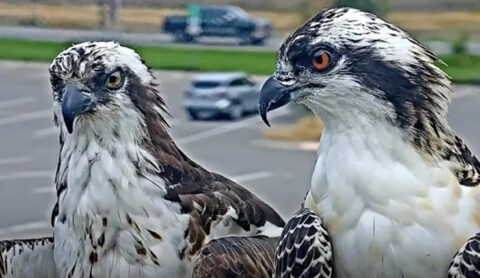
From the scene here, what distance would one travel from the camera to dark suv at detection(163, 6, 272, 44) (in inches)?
485

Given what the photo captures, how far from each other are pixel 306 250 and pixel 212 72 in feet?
34.8

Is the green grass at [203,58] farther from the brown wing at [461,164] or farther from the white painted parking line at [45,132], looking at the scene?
the brown wing at [461,164]

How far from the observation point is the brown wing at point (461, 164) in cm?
311

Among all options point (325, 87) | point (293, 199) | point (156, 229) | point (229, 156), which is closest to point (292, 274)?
point (325, 87)

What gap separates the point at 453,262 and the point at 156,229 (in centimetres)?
117

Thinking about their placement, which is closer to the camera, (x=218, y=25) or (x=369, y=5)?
(x=369, y=5)

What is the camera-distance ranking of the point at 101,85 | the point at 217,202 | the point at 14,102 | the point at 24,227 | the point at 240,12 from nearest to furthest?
the point at 101,85, the point at 217,202, the point at 24,227, the point at 240,12, the point at 14,102

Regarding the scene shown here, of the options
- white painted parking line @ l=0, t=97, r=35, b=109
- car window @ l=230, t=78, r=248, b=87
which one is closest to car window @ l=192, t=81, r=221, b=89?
car window @ l=230, t=78, r=248, b=87

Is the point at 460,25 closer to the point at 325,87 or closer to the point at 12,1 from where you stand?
the point at 12,1

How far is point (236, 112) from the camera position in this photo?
12.6 metres

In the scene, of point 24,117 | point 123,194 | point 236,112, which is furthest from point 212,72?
point 123,194

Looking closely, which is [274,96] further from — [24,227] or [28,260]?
[24,227]

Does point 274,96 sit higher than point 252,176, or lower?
higher

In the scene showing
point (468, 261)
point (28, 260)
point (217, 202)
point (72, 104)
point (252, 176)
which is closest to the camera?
point (468, 261)
